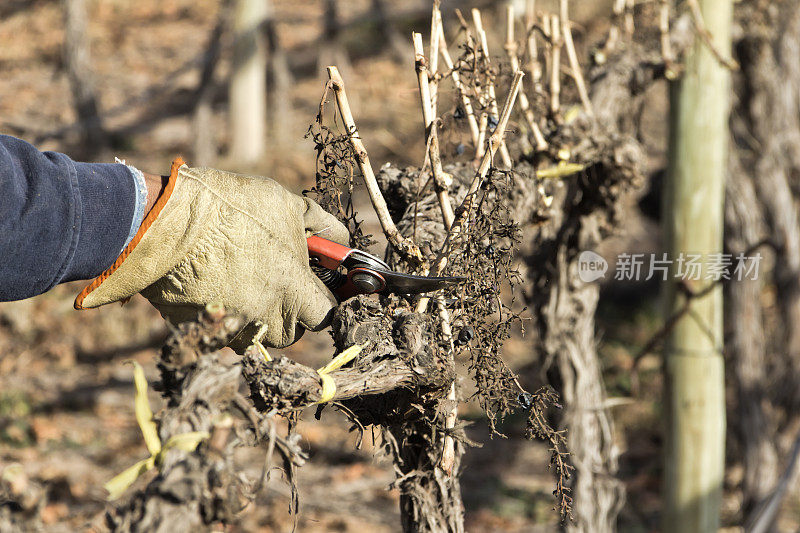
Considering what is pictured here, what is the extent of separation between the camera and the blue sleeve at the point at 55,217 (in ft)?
4.02

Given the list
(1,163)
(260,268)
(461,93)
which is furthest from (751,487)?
(1,163)

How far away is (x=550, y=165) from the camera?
85.2 inches

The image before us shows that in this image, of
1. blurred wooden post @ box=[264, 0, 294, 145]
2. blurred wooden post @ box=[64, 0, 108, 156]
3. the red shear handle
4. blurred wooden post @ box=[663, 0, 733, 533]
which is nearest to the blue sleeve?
the red shear handle

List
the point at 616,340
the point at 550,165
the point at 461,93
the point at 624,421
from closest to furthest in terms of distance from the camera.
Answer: the point at 461,93, the point at 550,165, the point at 624,421, the point at 616,340

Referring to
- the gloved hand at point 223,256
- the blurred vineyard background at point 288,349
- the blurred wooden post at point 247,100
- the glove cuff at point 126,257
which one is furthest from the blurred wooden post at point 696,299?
the blurred wooden post at point 247,100

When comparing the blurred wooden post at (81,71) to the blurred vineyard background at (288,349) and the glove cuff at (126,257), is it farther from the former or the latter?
the glove cuff at (126,257)

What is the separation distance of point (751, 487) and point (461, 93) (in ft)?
11.7

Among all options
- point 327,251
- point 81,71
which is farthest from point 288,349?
point 327,251

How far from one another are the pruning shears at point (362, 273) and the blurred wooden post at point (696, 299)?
194 centimetres

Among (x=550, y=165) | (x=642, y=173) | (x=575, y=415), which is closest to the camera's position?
(x=550, y=165)

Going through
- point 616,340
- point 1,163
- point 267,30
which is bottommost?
point 616,340

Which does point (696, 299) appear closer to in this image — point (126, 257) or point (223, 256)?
point (223, 256)

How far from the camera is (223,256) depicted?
4.62 feet

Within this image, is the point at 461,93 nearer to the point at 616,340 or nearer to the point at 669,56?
the point at 669,56
